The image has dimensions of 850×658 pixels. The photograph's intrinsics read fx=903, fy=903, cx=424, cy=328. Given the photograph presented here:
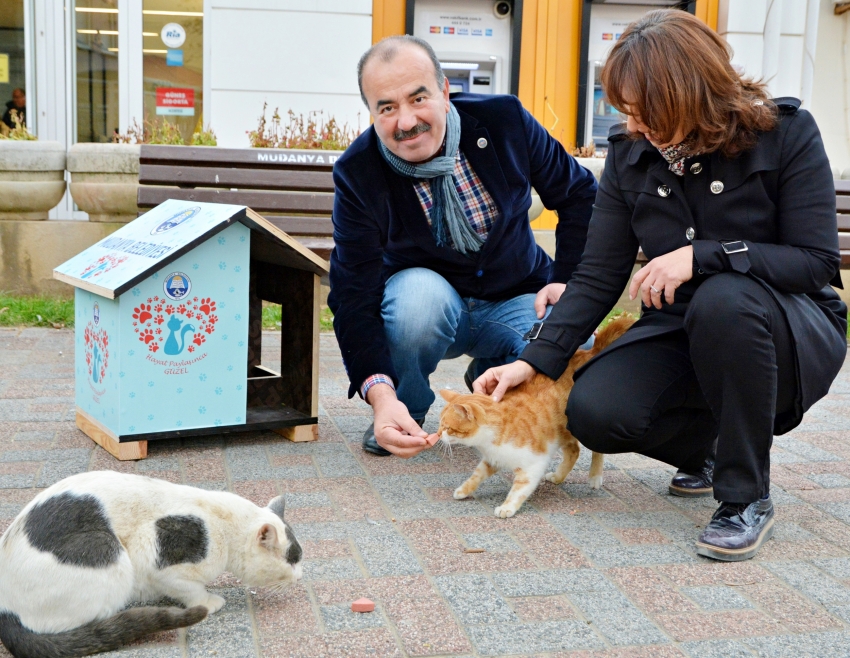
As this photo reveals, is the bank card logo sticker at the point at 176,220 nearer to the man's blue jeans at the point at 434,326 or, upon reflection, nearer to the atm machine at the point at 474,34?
the man's blue jeans at the point at 434,326

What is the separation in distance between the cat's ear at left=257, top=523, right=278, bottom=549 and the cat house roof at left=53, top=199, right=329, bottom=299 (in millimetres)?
1288

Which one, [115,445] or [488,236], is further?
[488,236]

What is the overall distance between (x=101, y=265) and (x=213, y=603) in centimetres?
172

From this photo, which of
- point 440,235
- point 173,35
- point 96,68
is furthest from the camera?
point 173,35

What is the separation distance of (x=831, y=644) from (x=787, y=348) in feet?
2.66

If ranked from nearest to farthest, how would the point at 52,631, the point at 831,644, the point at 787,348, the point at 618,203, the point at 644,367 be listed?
the point at 52,631, the point at 831,644, the point at 787,348, the point at 644,367, the point at 618,203

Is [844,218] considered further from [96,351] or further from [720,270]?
[96,351]

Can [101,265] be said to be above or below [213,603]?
above

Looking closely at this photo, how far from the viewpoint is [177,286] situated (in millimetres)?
3225

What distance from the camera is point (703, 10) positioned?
9.94 m

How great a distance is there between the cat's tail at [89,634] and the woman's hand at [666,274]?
1523 mm

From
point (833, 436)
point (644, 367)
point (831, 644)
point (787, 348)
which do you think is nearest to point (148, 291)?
point (644, 367)

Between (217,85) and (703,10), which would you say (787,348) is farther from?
(703,10)

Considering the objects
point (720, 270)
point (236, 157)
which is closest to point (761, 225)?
point (720, 270)
